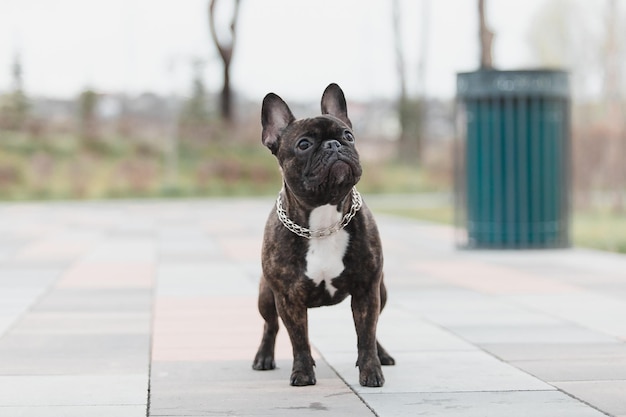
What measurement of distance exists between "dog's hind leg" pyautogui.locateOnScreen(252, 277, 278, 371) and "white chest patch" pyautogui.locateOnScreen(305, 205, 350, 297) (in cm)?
53

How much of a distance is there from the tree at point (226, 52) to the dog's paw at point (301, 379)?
35.3 meters

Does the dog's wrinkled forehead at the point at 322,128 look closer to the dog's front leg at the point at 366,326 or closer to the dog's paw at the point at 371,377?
the dog's front leg at the point at 366,326

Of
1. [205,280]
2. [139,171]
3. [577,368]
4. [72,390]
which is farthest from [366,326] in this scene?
[139,171]

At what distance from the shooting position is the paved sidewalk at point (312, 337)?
597 cm

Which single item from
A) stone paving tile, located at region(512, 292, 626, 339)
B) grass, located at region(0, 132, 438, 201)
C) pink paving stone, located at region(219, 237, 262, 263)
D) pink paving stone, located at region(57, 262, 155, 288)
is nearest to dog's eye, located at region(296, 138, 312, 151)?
stone paving tile, located at region(512, 292, 626, 339)

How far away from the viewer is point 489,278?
12.0 m

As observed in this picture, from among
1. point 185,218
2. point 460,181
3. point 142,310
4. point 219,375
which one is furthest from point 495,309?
point 185,218

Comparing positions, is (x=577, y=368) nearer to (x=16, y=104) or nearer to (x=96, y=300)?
(x=96, y=300)

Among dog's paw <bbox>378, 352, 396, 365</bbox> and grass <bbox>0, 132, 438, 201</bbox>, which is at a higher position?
dog's paw <bbox>378, 352, 396, 365</bbox>

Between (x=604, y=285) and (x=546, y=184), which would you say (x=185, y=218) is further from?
(x=604, y=285)

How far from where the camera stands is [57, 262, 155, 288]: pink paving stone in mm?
11766

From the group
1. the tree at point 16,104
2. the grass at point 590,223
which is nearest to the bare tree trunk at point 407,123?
the tree at point 16,104

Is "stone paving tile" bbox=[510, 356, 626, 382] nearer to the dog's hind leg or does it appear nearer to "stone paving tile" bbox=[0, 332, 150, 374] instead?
the dog's hind leg

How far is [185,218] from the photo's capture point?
24.0m
